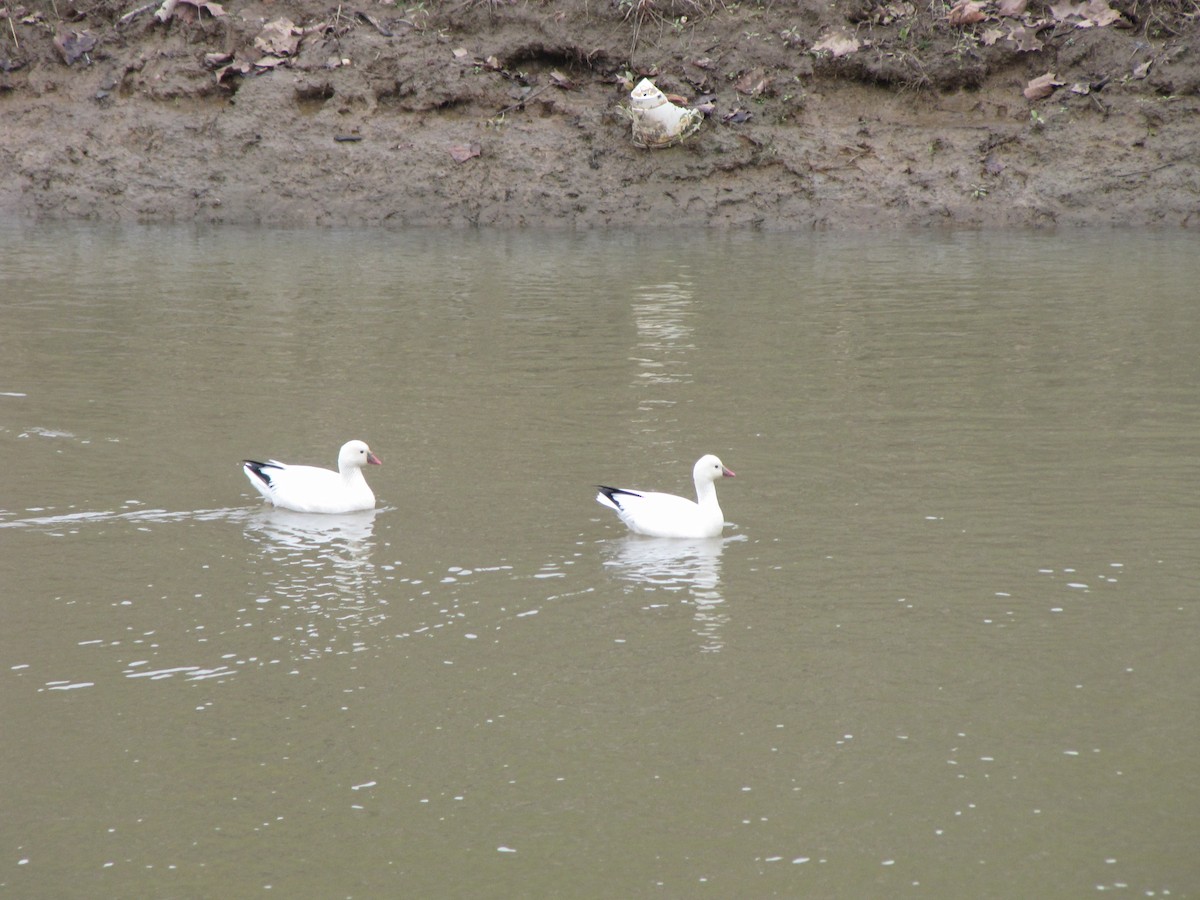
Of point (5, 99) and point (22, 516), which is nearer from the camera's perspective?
point (22, 516)

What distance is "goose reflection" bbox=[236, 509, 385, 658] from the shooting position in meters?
6.87

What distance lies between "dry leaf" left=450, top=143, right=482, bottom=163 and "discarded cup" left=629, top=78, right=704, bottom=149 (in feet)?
8.08

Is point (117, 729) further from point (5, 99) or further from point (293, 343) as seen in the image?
point (5, 99)

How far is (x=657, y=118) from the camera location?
2273 centimetres

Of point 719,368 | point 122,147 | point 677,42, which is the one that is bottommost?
point 719,368

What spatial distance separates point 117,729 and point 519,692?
1.58 meters

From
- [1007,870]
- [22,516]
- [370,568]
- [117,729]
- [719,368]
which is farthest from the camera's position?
[719,368]

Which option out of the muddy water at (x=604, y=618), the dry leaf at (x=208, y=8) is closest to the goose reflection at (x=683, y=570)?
the muddy water at (x=604, y=618)

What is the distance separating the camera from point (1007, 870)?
4.82 metres

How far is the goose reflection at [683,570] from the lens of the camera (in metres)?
6.98

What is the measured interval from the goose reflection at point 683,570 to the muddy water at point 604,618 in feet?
Result: 0.09

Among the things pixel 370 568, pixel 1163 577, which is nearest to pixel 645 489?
pixel 370 568

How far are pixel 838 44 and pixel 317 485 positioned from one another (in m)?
17.4

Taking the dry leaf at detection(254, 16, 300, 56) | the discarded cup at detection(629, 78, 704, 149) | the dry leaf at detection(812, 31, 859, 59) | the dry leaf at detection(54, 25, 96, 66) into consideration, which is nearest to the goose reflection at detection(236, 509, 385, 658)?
the discarded cup at detection(629, 78, 704, 149)
